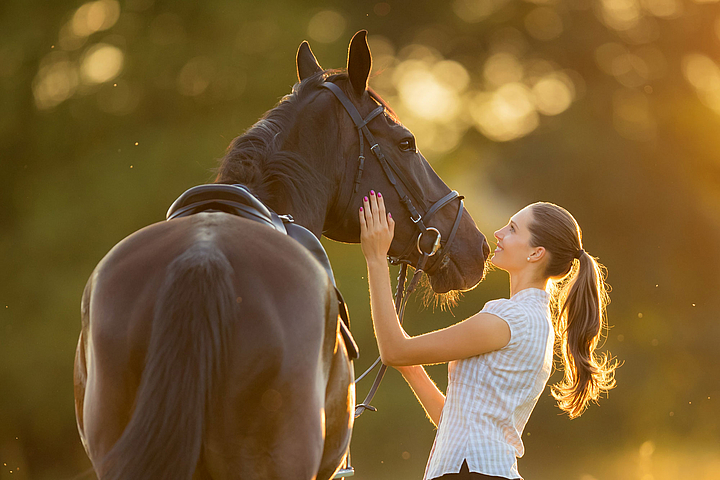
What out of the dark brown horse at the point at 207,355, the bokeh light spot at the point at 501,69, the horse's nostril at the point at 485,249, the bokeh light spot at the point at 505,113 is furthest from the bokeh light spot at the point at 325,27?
the dark brown horse at the point at 207,355

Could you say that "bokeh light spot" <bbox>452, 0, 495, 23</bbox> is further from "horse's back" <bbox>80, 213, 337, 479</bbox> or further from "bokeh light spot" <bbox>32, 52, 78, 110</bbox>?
"horse's back" <bbox>80, 213, 337, 479</bbox>

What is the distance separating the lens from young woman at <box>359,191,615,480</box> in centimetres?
212

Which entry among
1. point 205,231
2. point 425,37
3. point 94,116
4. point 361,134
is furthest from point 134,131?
point 205,231

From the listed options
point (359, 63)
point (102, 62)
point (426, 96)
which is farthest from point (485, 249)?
point (426, 96)

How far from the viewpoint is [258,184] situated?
2.11 metres

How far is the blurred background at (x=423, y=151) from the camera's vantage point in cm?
916

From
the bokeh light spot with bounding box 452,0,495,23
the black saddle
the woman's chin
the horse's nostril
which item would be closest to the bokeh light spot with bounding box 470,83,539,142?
the bokeh light spot with bounding box 452,0,495,23

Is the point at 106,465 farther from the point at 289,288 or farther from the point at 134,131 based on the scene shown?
the point at 134,131

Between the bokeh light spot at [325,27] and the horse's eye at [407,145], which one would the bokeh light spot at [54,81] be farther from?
the horse's eye at [407,145]

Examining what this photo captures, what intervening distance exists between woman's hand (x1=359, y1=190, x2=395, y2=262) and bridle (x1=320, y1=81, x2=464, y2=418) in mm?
90

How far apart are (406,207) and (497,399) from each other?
0.90 m

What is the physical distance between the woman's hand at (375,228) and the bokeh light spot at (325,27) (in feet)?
32.4

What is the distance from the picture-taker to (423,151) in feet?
43.5

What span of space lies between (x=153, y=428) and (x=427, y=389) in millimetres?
1636
